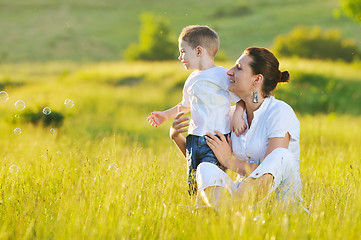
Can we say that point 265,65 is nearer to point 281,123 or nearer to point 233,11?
point 281,123

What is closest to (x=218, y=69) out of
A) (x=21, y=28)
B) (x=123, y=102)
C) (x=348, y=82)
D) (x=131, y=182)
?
Answer: (x=131, y=182)

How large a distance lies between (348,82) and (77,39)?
32.8 meters

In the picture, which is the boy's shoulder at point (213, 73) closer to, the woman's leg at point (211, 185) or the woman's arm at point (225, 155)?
the woman's arm at point (225, 155)

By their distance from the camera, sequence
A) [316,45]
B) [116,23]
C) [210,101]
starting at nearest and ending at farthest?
1. [210,101]
2. [316,45]
3. [116,23]

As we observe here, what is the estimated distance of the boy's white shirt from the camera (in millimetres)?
4762

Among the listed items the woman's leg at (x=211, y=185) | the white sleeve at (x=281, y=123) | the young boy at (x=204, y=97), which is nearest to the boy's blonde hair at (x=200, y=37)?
the young boy at (x=204, y=97)

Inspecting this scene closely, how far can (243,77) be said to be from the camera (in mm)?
4586

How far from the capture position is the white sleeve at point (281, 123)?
4418 millimetres

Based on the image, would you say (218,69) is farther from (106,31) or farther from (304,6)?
(304,6)

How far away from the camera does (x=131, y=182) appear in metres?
4.50

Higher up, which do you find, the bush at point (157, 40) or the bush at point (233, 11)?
the bush at point (233, 11)

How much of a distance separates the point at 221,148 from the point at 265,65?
890 millimetres

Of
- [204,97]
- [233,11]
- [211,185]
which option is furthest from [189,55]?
[233,11]

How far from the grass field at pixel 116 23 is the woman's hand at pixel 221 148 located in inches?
1290
